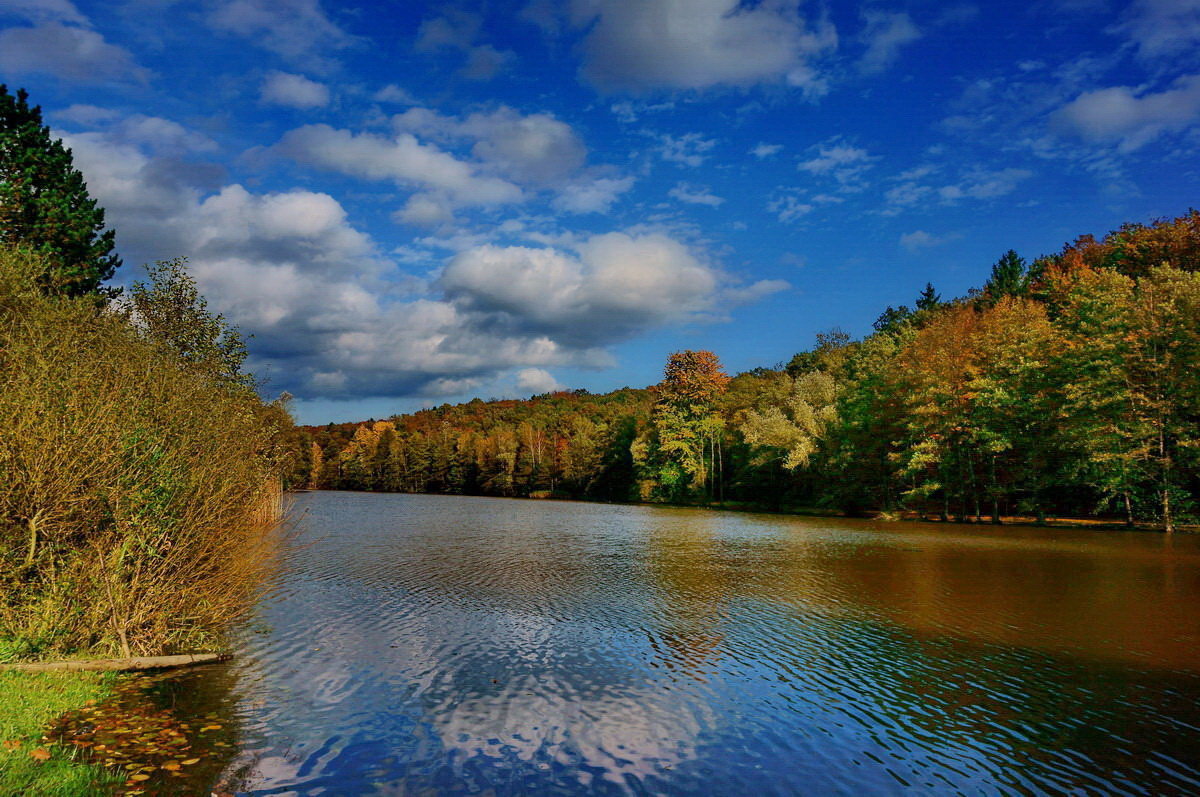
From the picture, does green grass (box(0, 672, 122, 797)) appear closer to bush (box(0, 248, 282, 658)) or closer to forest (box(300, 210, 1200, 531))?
bush (box(0, 248, 282, 658))

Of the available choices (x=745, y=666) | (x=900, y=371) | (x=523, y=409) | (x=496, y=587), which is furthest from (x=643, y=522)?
(x=523, y=409)

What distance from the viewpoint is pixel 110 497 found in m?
11.5

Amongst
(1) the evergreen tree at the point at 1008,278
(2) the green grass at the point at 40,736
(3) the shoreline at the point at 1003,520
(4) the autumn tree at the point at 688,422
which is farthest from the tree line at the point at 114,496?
(1) the evergreen tree at the point at 1008,278

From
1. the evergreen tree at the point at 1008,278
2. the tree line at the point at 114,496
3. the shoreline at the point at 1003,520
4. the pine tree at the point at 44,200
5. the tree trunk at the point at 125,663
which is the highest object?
the evergreen tree at the point at 1008,278

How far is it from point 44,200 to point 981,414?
201ft

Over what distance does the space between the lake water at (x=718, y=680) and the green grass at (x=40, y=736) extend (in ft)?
5.38

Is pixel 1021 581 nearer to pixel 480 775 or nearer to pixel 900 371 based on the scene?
pixel 480 775

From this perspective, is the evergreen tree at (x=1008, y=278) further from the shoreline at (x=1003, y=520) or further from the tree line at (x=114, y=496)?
the tree line at (x=114, y=496)

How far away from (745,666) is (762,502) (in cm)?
6491

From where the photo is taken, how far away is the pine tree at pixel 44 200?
30.8 meters

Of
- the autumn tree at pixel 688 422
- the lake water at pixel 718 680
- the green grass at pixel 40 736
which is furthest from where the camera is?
the autumn tree at pixel 688 422

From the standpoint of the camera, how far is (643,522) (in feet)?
179

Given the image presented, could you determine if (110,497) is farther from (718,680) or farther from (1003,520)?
(1003,520)

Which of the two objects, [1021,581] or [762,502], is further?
[762,502]
